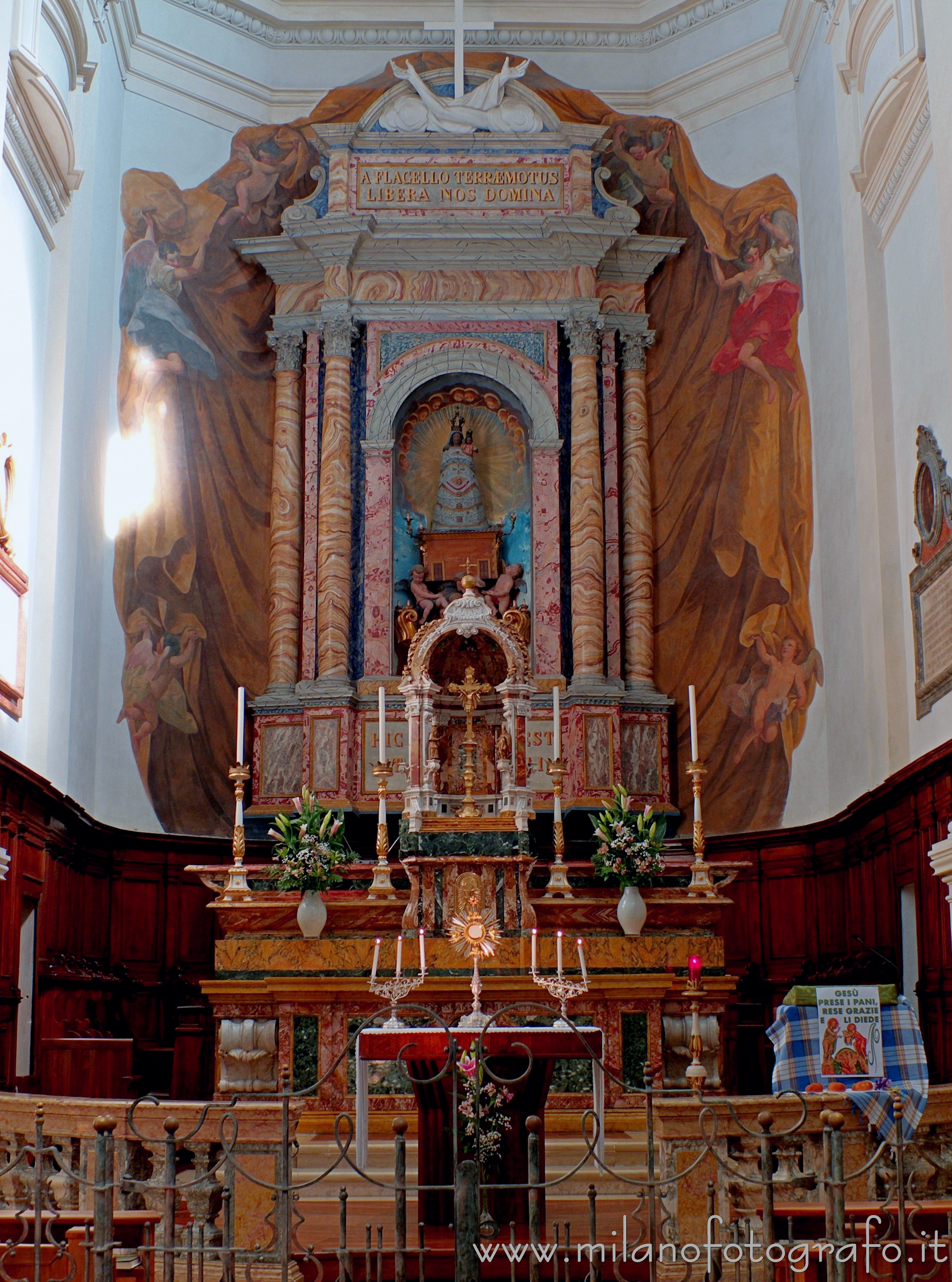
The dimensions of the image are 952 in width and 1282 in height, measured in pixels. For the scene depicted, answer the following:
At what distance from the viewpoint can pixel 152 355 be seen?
53.5 ft

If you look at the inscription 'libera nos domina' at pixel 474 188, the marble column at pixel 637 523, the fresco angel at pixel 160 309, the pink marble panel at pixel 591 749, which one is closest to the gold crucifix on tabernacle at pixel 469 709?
the pink marble panel at pixel 591 749

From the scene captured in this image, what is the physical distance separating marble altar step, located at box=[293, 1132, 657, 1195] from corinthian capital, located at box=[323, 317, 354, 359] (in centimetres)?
916

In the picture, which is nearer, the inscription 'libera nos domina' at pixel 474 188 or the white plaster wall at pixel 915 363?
the white plaster wall at pixel 915 363

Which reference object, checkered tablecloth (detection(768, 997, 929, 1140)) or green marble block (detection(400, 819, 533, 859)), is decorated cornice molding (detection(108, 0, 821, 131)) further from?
checkered tablecloth (detection(768, 997, 929, 1140))

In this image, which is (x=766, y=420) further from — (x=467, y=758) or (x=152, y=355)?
(x=152, y=355)

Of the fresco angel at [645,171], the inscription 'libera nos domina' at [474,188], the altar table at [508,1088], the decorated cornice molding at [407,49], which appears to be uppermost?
the decorated cornice molding at [407,49]

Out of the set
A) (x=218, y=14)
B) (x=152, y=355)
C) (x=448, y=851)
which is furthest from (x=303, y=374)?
(x=448, y=851)

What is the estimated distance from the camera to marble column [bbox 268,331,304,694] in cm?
1650

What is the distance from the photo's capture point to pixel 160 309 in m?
16.5

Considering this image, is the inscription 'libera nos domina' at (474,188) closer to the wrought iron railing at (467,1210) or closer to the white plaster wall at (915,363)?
the white plaster wall at (915,363)

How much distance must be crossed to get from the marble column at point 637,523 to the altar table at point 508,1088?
8.56m

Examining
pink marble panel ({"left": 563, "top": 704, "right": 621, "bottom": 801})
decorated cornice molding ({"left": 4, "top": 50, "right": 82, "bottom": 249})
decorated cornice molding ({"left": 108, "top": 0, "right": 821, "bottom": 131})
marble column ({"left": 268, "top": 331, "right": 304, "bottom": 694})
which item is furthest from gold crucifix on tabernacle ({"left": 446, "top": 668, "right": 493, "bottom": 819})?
decorated cornice molding ({"left": 108, "top": 0, "right": 821, "bottom": 131})

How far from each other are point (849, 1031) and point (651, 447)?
33.7 ft

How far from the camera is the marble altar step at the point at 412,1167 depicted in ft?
29.0
